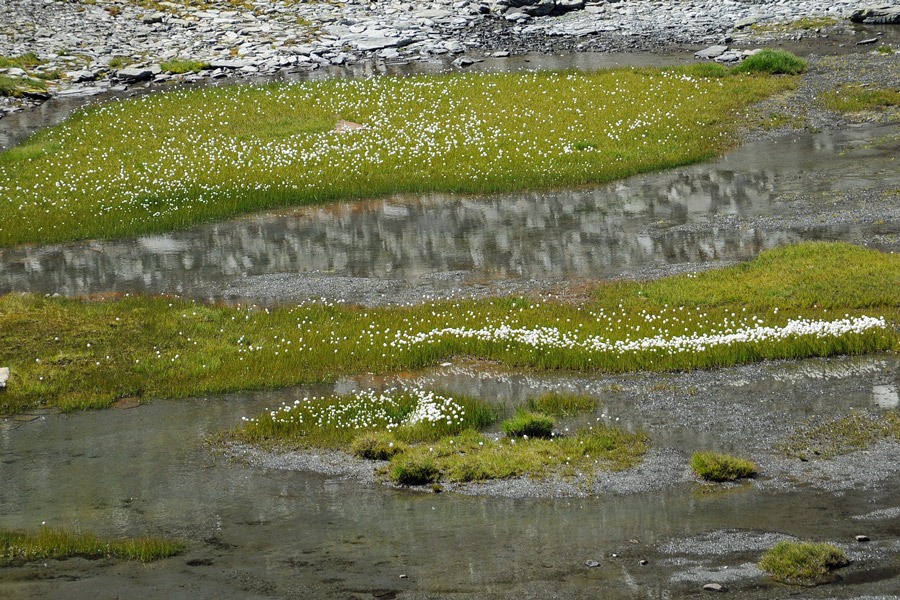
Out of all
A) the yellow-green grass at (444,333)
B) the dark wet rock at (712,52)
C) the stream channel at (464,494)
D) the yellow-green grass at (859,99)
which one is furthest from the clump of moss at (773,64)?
the yellow-green grass at (444,333)

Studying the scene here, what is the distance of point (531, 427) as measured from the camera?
54.7 ft

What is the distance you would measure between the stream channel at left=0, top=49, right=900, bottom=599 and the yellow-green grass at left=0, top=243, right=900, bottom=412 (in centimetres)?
65

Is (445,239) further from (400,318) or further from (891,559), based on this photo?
(891,559)

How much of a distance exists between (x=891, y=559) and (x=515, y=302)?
13.2 m

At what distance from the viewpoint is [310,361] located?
2098cm

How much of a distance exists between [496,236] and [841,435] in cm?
1631

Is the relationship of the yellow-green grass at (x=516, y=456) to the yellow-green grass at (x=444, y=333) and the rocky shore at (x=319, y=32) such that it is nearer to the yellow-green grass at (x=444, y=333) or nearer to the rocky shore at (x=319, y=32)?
the yellow-green grass at (x=444, y=333)

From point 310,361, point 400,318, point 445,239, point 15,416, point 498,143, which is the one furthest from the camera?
point 498,143

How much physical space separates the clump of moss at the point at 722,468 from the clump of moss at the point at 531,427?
2700mm

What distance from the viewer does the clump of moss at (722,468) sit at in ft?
48.4

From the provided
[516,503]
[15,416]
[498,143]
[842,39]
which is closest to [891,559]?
[516,503]

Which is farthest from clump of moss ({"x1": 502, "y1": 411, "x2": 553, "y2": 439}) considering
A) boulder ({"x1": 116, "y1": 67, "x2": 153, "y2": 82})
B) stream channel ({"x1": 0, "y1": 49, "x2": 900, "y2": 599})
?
boulder ({"x1": 116, "y1": 67, "x2": 153, "y2": 82})

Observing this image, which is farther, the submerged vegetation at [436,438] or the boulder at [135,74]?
the boulder at [135,74]

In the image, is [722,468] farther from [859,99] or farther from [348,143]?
[859,99]
